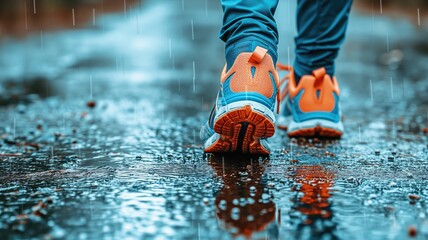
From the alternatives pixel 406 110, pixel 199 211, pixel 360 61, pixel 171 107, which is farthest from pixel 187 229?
pixel 360 61

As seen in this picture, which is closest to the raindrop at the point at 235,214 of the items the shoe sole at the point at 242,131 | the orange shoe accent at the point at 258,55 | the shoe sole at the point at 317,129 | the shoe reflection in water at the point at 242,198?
the shoe reflection in water at the point at 242,198

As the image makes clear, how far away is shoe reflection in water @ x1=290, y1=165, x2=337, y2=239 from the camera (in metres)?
1.45

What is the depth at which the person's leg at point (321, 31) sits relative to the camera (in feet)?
9.21

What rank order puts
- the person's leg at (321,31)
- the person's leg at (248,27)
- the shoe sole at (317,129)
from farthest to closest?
the person's leg at (321,31), the shoe sole at (317,129), the person's leg at (248,27)

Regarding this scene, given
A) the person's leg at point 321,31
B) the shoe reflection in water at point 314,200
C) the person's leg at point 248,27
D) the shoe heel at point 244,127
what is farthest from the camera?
the person's leg at point 321,31

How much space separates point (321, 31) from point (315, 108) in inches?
14.2

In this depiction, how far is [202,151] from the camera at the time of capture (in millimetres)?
2340

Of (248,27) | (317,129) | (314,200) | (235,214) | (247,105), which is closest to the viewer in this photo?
(235,214)

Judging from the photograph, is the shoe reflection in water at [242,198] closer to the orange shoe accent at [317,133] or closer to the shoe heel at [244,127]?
the shoe heel at [244,127]

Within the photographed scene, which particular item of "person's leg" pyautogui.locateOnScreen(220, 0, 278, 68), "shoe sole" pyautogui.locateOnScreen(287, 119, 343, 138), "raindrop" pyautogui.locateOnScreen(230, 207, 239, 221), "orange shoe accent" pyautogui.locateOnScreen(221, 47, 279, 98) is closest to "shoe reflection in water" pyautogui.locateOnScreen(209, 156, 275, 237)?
"raindrop" pyautogui.locateOnScreen(230, 207, 239, 221)

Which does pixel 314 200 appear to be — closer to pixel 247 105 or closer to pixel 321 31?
pixel 247 105

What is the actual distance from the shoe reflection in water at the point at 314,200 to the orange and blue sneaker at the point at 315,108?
61 cm

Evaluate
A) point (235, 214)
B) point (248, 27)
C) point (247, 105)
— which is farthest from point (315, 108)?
point (235, 214)

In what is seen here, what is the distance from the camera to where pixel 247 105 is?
2023 millimetres
